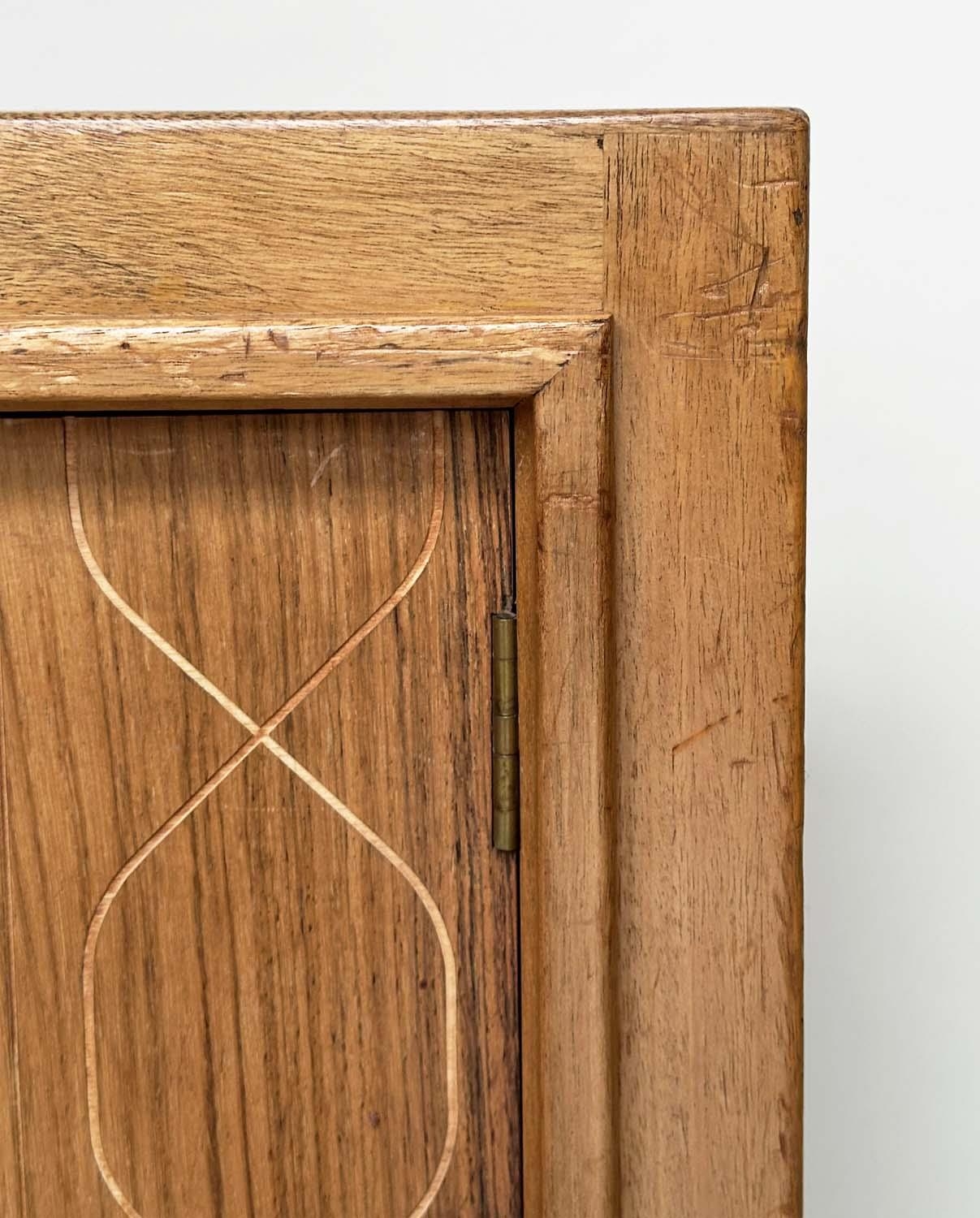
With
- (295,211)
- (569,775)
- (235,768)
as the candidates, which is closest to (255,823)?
(235,768)

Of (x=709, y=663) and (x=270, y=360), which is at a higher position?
(x=270, y=360)

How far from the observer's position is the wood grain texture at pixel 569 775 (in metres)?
0.46

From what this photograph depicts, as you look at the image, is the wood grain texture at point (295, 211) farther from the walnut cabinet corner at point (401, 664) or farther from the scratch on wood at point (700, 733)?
the scratch on wood at point (700, 733)

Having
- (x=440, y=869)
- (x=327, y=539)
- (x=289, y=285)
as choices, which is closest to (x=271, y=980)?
(x=440, y=869)

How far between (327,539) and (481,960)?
20cm

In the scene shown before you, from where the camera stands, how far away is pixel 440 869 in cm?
51

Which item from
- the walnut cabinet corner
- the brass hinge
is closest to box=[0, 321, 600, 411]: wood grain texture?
the walnut cabinet corner

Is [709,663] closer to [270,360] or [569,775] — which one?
[569,775]

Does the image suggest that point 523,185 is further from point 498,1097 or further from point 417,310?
point 498,1097

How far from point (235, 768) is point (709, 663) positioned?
21cm

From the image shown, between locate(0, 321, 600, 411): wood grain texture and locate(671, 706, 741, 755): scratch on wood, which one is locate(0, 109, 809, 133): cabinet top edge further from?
locate(671, 706, 741, 755): scratch on wood

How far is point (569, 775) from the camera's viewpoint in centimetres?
47

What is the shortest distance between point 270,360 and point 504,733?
0.18 meters

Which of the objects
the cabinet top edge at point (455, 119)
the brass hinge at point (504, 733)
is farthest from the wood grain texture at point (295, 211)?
the brass hinge at point (504, 733)
